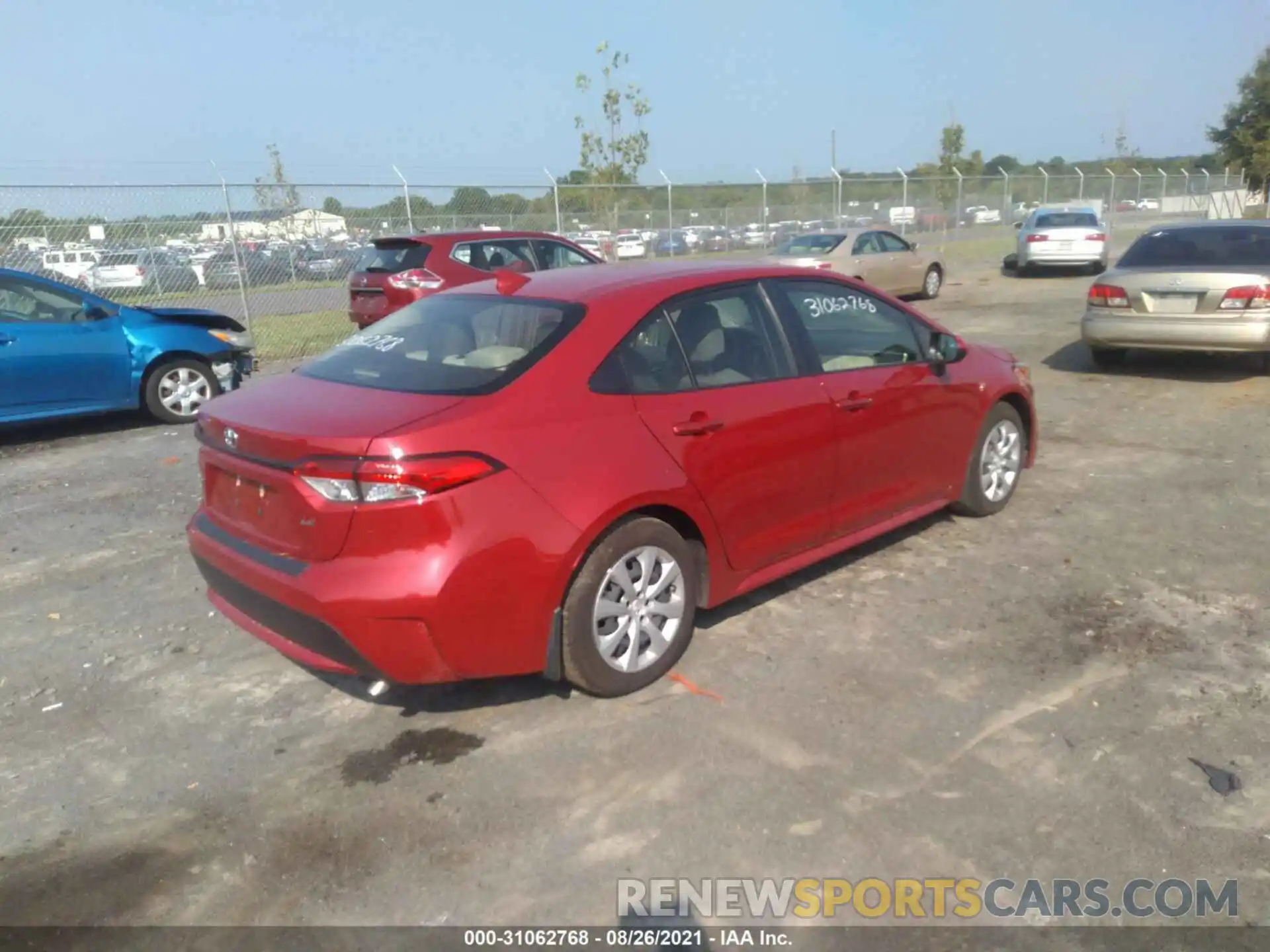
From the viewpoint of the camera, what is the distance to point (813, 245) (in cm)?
1698

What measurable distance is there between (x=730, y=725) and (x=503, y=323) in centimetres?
181

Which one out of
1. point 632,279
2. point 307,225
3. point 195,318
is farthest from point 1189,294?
point 307,225

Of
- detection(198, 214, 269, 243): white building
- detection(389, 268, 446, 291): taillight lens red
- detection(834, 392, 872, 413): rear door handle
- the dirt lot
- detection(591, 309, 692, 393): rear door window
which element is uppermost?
detection(198, 214, 269, 243): white building

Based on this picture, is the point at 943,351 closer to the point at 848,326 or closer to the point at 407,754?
the point at 848,326

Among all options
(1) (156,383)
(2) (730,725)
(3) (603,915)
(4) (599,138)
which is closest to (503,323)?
(2) (730,725)

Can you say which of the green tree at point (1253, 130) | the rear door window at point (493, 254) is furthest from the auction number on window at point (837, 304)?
the green tree at point (1253, 130)

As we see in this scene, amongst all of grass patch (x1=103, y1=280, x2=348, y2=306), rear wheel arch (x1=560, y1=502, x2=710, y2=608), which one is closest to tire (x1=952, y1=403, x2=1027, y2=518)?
rear wheel arch (x1=560, y1=502, x2=710, y2=608)

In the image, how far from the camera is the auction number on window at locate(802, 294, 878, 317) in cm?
460

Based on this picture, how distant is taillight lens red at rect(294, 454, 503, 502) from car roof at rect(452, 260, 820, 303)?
105 centimetres

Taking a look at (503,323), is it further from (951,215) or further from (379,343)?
(951,215)

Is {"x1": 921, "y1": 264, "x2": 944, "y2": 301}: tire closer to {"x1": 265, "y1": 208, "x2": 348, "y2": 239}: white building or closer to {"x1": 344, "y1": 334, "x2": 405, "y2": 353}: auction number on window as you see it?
{"x1": 265, "y1": 208, "x2": 348, "y2": 239}: white building

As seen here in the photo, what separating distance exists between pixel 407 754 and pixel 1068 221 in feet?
70.8

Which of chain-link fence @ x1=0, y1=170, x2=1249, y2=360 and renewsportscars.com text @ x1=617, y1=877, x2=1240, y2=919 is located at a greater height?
chain-link fence @ x1=0, y1=170, x2=1249, y2=360

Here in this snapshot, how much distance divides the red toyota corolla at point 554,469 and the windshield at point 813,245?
12.3m
